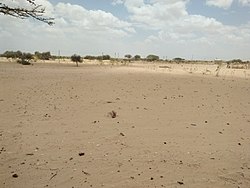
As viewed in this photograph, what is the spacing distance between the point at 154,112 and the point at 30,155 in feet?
17.0

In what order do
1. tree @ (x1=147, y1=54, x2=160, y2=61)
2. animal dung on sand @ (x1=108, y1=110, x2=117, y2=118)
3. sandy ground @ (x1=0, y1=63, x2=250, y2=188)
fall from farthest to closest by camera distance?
tree @ (x1=147, y1=54, x2=160, y2=61)
animal dung on sand @ (x1=108, y1=110, x2=117, y2=118)
sandy ground @ (x1=0, y1=63, x2=250, y2=188)

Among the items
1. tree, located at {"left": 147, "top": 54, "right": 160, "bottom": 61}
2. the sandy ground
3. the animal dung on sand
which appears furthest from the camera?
tree, located at {"left": 147, "top": 54, "right": 160, "bottom": 61}

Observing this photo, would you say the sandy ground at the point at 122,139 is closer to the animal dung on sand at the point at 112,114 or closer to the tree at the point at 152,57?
the animal dung on sand at the point at 112,114

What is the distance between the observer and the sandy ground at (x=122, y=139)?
253 inches

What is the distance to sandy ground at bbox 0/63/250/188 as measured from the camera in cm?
643

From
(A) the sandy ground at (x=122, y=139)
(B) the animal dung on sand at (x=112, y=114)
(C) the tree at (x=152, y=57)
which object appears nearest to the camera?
(A) the sandy ground at (x=122, y=139)

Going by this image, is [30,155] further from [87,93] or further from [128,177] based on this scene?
[87,93]

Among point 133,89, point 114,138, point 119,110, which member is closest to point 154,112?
point 119,110

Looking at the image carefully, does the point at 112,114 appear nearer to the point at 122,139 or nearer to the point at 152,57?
the point at 122,139

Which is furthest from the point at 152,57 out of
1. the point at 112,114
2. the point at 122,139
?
the point at 122,139

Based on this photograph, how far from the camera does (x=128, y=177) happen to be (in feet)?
21.0

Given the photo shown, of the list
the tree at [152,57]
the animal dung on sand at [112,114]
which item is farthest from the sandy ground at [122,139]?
the tree at [152,57]

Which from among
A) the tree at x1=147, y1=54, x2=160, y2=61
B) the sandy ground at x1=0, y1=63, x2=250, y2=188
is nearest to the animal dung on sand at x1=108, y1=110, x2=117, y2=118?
the sandy ground at x1=0, y1=63, x2=250, y2=188

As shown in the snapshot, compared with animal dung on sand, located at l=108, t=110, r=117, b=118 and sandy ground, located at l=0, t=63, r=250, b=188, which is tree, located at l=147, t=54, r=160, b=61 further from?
animal dung on sand, located at l=108, t=110, r=117, b=118
